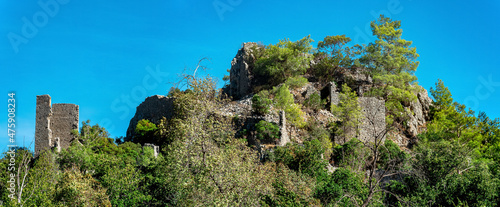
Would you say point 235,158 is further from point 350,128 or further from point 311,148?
point 350,128

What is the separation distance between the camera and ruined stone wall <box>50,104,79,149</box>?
3797 centimetres

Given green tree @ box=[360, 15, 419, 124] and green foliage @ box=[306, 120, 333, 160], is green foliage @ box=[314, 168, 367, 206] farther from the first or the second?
green tree @ box=[360, 15, 419, 124]

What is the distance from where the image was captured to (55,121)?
125 ft

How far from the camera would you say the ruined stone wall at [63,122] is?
125ft

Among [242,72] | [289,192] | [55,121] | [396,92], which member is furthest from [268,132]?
[242,72]

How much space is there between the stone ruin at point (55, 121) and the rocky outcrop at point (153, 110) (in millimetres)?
7295

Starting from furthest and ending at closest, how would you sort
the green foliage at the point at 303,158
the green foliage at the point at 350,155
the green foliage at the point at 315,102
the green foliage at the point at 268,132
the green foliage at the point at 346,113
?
the green foliage at the point at 315,102, the green foliage at the point at 346,113, the green foliage at the point at 350,155, the green foliage at the point at 268,132, the green foliage at the point at 303,158

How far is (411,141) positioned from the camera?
44.5 meters

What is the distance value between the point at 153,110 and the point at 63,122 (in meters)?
8.52

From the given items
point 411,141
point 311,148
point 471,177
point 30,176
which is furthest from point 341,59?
point 30,176

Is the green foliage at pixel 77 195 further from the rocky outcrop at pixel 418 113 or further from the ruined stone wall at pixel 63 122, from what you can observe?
the rocky outcrop at pixel 418 113

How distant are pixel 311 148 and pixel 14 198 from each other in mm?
16612

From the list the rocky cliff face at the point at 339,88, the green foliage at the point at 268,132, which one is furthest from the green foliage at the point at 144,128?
the rocky cliff face at the point at 339,88

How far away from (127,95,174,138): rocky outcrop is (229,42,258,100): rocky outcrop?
28.9 ft
